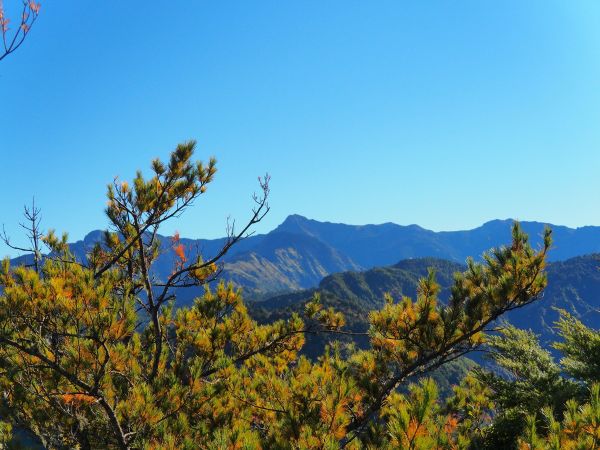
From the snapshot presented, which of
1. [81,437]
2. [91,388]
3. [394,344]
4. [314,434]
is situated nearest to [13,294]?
[91,388]

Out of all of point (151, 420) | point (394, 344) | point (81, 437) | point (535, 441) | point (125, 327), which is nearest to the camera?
point (535, 441)

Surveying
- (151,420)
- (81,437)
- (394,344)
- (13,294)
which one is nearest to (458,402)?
(394,344)

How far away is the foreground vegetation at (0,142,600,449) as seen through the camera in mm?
3645

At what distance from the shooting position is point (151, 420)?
425 centimetres

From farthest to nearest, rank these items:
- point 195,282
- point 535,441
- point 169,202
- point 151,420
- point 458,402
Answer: point 458,402, point 195,282, point 169,202, point 151,420, point 535,441

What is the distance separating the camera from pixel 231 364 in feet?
17.9

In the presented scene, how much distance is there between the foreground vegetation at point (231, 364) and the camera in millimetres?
3645

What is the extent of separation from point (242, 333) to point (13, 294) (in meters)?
3.19

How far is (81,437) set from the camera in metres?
5.10

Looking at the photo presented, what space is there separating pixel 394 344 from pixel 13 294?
12.9 ft

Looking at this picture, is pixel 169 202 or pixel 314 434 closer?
pixel 314 434

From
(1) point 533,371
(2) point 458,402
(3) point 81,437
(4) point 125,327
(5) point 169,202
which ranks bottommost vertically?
(2) point 458,402

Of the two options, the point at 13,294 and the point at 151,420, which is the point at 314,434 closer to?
the point at 151,420

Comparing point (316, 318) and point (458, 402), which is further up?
point (316, 318)
